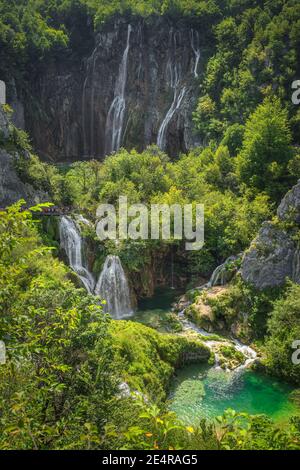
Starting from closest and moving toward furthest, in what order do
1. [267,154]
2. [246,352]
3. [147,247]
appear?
[246,352] < [147,247] < [267,154]

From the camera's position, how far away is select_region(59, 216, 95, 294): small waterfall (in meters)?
28.5

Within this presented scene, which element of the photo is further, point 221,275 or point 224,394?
point 221,275

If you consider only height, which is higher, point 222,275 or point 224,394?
point 222,275

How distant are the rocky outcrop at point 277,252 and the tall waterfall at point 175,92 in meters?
26.0

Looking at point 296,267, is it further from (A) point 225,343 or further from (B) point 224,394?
(B) point 224,394

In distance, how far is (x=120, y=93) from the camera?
178 feet

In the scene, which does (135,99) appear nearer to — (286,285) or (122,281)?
(122,281)

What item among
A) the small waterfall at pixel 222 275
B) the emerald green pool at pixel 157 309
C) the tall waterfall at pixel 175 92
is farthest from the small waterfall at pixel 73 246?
the tall waterfall at pixel 175 92

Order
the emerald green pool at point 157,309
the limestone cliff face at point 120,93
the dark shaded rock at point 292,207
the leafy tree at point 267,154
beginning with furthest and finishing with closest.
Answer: the limestone cliff face at point 120,93 < the leafy tree at point 267,154 < the emerald green pool at point 157,309 < the dark shaded rock at point 292,207

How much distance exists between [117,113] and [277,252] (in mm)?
34420

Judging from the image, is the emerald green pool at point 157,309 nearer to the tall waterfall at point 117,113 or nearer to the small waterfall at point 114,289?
the small waterfall at point 114,289

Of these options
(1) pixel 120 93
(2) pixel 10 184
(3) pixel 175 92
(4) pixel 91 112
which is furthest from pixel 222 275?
(4) pixel 91 112

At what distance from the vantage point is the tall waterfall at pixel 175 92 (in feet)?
164

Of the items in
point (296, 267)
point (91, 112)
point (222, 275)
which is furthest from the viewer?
point (91, 112)
